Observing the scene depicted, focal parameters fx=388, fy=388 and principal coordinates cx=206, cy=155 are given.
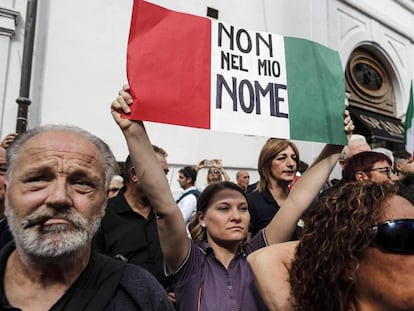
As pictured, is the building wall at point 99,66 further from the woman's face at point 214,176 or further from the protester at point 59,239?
the protester at point 59,239

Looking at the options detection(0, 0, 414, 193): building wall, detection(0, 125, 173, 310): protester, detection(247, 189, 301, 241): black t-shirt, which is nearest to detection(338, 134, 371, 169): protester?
detection(247, 189, 301, 241): black t-shirt

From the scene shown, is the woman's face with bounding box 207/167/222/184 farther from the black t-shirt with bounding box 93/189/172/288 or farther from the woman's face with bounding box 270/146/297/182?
the black t-shirt with bounding box 93/189/172/288

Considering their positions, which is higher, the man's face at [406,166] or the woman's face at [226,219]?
the man's face at [406,166]

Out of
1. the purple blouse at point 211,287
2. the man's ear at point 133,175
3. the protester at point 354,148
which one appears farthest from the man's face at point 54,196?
the protester at point 354,148

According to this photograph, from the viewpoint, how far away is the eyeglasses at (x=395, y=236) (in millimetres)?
1106

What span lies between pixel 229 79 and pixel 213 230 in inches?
30.2

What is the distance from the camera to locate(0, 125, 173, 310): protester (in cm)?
111

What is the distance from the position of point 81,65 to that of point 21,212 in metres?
5.05

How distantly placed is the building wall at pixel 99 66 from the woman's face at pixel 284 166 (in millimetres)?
3683

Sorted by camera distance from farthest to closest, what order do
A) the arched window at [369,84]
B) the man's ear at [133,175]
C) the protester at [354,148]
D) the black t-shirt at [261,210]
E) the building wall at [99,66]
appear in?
the arched window at [369,84] < the building wall at [99,66] < the protester at [354,148] < the man's ear at [133,175] < the black t-shirt at [261,210]

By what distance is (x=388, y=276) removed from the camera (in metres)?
1.11

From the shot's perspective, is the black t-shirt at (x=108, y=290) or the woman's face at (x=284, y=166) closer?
the black t-shirt at (x=108, y=290)

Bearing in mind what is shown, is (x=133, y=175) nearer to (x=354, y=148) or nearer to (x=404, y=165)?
(x=354, y=148)

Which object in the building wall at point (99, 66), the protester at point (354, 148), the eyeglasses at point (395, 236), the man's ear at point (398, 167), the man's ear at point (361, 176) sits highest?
the building wall at point (99, 66)
